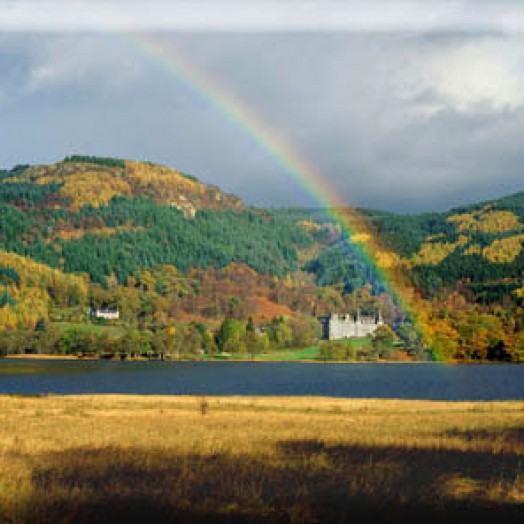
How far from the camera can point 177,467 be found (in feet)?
75.0

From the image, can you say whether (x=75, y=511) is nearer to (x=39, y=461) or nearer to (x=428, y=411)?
(x=39, y=461)

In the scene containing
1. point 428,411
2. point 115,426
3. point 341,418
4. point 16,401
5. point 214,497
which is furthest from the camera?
point 16,401

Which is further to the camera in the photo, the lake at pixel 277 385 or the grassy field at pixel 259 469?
the lake at pixel 277 385

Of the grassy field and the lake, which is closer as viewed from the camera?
the grassy field

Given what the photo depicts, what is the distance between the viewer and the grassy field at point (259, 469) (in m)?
17.0

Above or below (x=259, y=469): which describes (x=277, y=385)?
below

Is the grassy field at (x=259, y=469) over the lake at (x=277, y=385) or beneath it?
over

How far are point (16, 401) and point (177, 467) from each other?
3717cm

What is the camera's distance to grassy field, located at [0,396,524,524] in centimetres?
1700

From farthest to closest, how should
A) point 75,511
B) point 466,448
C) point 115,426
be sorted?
point 115,426
point 466,448
point 75,511

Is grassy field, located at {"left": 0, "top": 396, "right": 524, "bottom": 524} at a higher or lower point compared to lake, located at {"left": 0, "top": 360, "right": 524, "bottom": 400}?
higher

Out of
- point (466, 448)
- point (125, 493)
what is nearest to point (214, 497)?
point (125, 493)

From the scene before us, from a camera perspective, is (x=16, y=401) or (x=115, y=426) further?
(x=16, y=401)

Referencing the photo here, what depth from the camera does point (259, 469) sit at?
22375 mm
